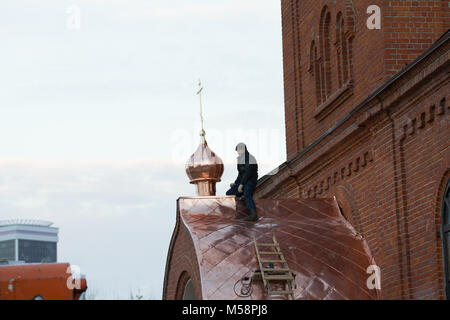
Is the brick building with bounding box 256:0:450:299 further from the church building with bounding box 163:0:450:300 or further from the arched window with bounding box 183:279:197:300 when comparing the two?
the arched window with bounding box 183:279:197:300

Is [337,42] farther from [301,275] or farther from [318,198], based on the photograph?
[301,275]

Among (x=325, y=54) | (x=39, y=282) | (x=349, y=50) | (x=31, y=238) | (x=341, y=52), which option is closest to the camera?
(x=39, y=282)

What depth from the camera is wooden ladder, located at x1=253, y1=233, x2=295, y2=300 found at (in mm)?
16484

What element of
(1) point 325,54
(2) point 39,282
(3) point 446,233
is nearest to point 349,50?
(1) point 325,54

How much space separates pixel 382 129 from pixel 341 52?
3.41 meters

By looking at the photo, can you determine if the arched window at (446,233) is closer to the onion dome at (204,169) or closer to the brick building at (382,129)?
the brick building at (382,129)

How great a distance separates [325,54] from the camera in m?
21.8

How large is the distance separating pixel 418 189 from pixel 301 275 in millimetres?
2324

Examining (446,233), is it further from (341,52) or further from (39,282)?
(39,282)

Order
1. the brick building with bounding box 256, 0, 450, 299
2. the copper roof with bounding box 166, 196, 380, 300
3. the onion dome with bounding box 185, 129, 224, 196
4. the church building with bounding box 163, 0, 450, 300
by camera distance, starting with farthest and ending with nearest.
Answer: the onion dome with bounding box 185, 129, 224, 196 < the copper roof with bounding box 166, 196, 380, 300 < the church building with bounding box 163, 0, 450, 300 < the brick building with bounding box 256, 0, 450, 299

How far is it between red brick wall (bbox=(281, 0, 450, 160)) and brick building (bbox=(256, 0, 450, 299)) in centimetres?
2

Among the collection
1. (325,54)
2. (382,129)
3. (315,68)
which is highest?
(325,54)

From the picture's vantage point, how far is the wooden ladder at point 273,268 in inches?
649

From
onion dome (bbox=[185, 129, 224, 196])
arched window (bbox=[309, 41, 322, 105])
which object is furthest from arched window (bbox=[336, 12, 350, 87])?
onion dome (bbox=[185, 129, 224, 196])
